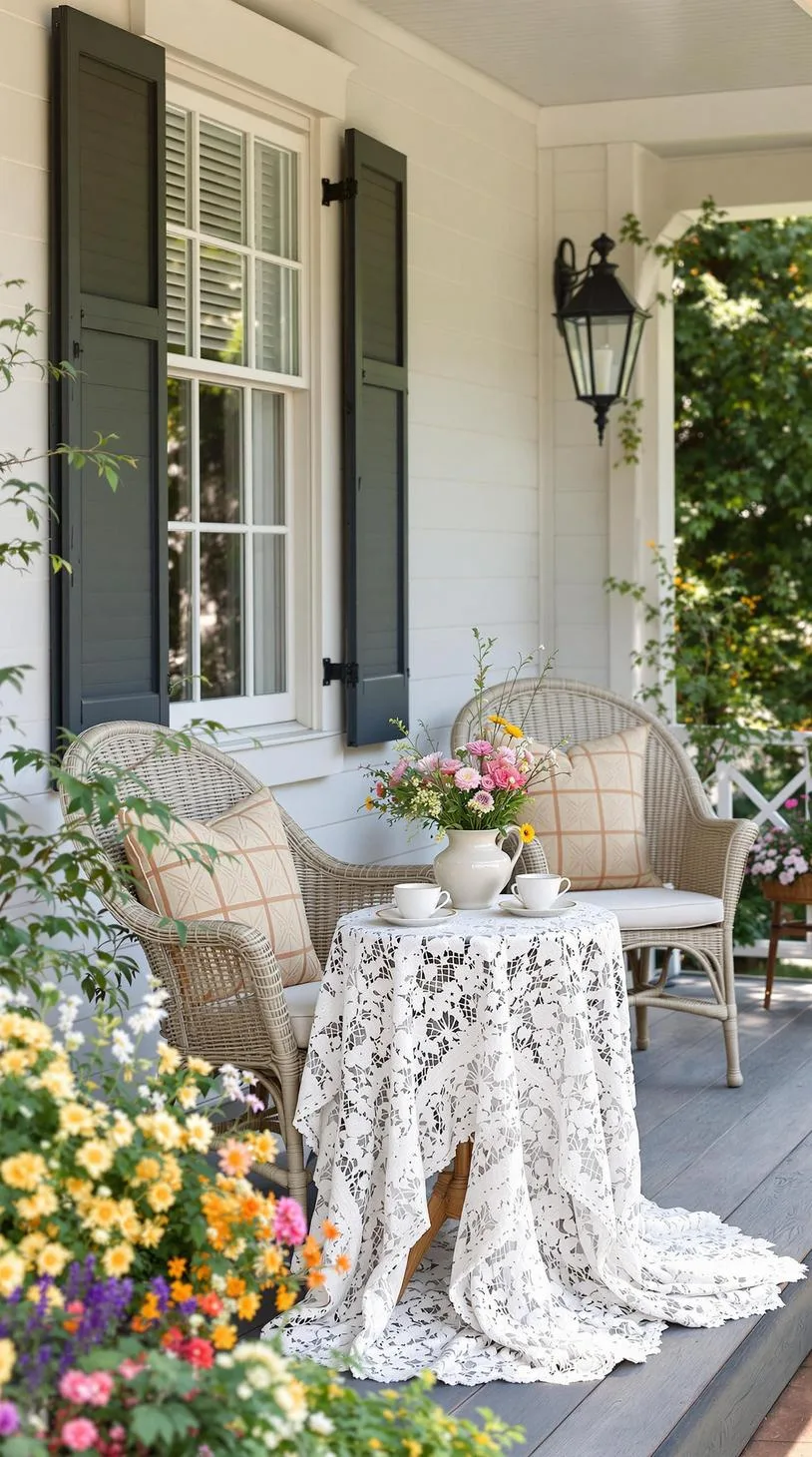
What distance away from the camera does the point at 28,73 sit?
3395mm

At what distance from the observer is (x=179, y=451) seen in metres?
4.15

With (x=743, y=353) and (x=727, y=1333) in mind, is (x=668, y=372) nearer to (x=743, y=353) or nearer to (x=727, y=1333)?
(x=743, y=353)

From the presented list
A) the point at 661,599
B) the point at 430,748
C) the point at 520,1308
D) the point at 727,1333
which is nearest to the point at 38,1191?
the point at 520,1308

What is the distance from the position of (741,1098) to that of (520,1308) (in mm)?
1634

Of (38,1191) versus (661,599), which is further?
(661,599)

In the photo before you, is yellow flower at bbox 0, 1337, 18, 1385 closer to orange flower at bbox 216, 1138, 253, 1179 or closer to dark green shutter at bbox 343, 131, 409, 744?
orange flower at bbox 216, 1138, 253, 1179

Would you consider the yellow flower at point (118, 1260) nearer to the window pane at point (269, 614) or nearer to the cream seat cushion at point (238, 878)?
the cream seat cushion at point (238, 878)

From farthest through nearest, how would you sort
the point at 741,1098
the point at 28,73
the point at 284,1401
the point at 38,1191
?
1. the point at 741,1098
2. the point at 28,73
3. the point at 38,1191
4. the point at 284,1401

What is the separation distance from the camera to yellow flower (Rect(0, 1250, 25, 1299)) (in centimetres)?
168

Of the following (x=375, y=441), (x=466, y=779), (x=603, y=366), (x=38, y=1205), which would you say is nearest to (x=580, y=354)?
(x=603, y=366)

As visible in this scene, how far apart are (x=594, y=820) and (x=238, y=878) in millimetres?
1550

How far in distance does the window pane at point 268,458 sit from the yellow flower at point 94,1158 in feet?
9.23

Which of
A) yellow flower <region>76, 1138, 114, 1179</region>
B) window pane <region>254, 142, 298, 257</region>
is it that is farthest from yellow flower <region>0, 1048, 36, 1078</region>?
window pane <region>254, 142, 298, 257</region>

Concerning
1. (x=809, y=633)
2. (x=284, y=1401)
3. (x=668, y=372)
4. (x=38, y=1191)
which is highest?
(x=668, y=372)
